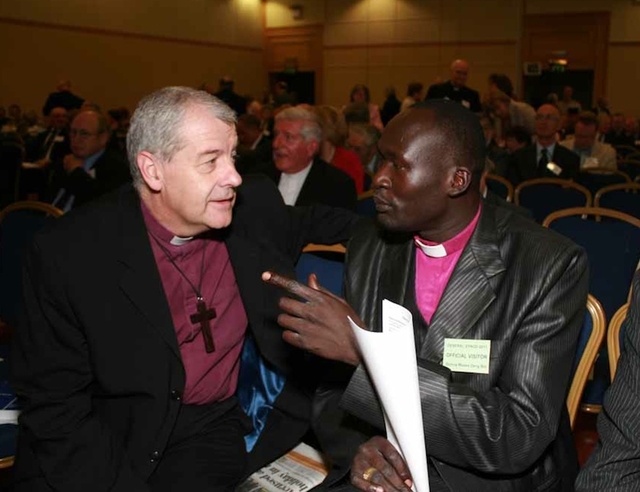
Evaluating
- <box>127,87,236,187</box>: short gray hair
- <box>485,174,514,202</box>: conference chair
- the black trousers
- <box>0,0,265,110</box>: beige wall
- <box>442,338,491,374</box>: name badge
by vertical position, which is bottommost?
the black trousers

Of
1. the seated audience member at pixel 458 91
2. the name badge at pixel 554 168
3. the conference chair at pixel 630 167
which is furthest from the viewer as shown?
the seated audience member at pixel 458 91

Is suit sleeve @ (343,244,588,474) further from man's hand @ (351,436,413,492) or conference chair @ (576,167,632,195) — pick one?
conference chair @ (576,167,632,195)

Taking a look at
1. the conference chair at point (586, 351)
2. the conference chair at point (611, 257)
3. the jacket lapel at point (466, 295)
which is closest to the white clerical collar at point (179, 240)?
the jacket lapel at point (466, 295)

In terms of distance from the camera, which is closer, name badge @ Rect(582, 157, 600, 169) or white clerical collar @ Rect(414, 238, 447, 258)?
white clerical collar @ Rect(414, 238, 447, 258)

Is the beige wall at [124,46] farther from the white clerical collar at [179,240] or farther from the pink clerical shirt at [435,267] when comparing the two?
the pink clerical shirt at [435,267]

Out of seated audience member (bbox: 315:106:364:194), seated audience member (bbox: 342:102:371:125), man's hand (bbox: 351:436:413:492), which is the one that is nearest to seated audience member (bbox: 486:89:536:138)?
seated audience member (bbox: 342:102:371:125)

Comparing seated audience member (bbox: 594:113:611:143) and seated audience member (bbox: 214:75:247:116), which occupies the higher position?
seated audience member (bbox: 214:75:247:116)

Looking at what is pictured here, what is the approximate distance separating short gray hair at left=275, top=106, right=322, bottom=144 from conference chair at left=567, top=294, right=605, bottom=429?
2532 millimetres

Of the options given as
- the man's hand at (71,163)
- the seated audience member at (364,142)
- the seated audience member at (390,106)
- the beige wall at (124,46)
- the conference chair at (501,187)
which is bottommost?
the conference chair at (501,187)

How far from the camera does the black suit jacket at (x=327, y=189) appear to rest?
3.88m

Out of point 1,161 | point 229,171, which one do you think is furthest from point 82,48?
point 229,171

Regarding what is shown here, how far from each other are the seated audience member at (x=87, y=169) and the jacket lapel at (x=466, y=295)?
340cm

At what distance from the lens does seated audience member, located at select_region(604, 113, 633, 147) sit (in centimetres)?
1104

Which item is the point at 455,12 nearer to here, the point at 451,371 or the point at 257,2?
the point at 257,2
